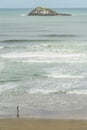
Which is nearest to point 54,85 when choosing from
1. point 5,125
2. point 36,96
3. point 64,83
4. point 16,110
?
point 64,83

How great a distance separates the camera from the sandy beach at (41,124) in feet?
68.5

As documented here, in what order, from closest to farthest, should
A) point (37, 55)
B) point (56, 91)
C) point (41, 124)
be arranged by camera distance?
point (41, 124) < point (56, 91) < point (37, 55)

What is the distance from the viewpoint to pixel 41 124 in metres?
21.5

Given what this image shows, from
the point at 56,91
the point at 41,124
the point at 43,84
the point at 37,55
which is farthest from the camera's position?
the point at 37,55

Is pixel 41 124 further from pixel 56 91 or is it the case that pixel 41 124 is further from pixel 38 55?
pixel 38 55

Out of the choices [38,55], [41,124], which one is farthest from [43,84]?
[38,55]

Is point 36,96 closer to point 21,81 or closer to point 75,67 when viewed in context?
point 21,81

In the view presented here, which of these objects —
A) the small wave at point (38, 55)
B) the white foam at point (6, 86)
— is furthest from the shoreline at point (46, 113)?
the small wave at point (38, 55)

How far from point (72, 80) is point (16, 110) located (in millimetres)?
8950

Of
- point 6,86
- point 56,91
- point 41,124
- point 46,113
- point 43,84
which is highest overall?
point 41,124

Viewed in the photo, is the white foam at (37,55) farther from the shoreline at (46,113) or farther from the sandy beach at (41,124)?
the sandy beach at (41,124)

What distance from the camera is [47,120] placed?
22.3m

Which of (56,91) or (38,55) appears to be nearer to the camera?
(56,91)

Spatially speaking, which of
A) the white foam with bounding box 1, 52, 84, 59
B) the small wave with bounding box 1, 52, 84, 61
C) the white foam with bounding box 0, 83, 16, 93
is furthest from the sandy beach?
the white foam with bounding box 1, 52, 84, 59
